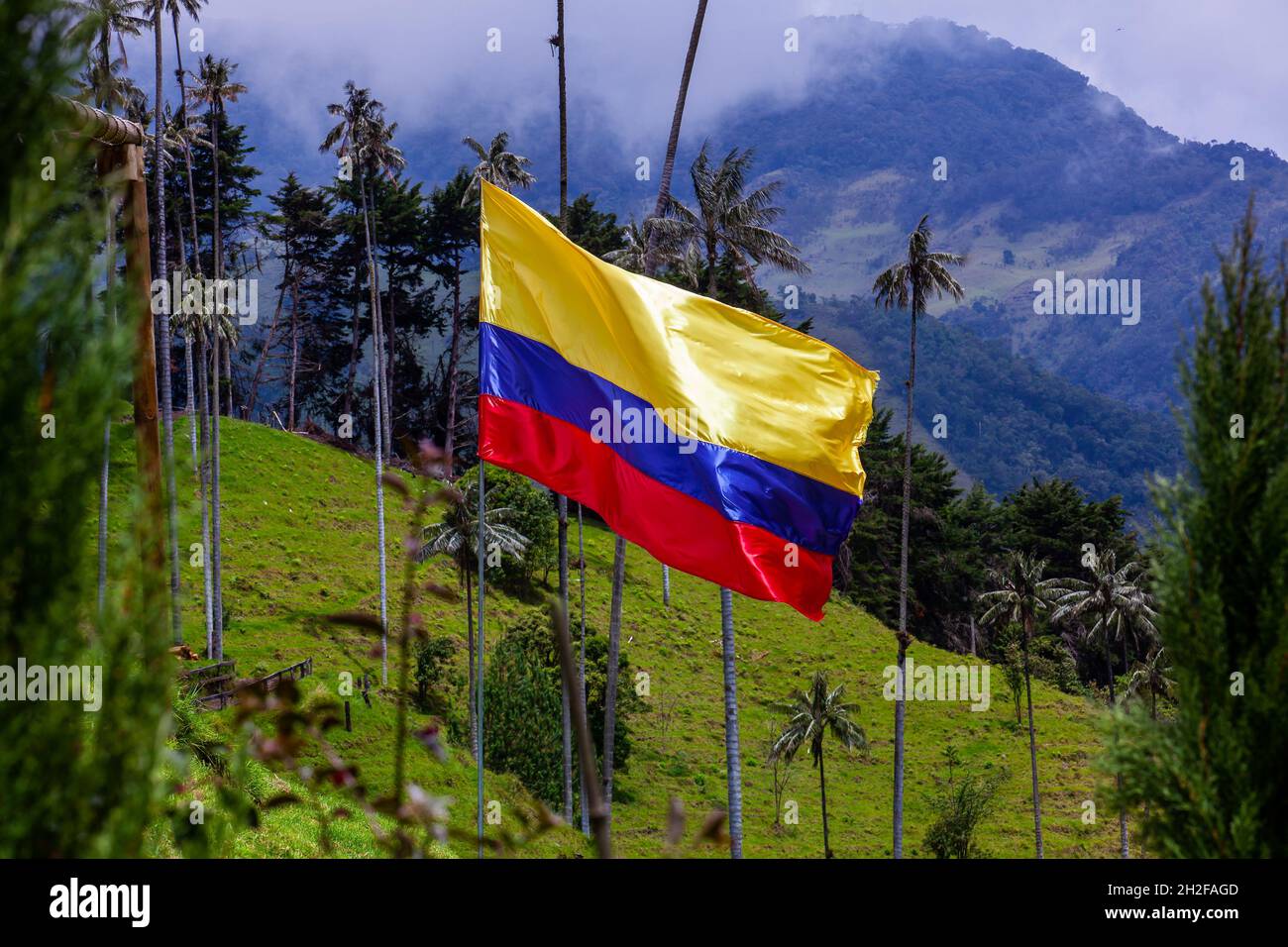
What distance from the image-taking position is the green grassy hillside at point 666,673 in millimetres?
40562

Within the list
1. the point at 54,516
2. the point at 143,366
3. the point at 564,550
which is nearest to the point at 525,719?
the point at 564,550

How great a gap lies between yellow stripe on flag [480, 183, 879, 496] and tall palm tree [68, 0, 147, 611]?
400 centimetres

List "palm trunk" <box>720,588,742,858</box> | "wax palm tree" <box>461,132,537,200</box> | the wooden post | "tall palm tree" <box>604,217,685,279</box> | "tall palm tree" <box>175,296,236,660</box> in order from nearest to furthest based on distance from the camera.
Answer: the wooden post → "palm trunk" <box>720,588,742,858</box> → "tall palm tree" <box>604,217,685,279</box> → "tall palm tree" <box>175,296,236,660</box> → "wax palm tree" <box>461,132,537,200</box>

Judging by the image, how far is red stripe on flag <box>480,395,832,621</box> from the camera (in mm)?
11281

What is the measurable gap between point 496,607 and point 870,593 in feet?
99.5

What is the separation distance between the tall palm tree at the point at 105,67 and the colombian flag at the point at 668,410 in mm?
3922

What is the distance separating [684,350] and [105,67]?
17.6 m

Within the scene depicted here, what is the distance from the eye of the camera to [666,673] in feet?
182

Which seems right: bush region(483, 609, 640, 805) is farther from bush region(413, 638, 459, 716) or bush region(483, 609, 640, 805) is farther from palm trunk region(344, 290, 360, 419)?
palm trunk region(344, 290, 360, 419)

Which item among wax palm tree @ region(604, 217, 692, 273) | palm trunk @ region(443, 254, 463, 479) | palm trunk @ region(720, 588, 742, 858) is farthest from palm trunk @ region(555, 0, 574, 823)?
palm trunk @ region(443, 254, 463, 479)

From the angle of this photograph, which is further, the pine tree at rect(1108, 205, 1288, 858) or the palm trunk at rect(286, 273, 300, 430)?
the palm trunk at rect(286, 273, 300, 430)

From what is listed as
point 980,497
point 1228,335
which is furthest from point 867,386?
point 980,497

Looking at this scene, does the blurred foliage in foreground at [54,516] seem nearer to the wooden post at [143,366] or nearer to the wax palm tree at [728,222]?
the wooden post at [143,366]
